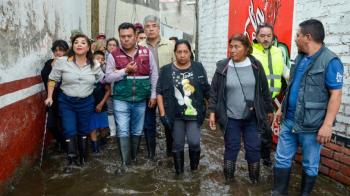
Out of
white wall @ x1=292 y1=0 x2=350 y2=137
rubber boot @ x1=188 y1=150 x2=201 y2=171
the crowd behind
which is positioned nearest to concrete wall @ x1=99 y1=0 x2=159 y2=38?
the crowd behind

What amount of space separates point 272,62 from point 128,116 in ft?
6.72

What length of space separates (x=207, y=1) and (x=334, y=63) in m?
6.56

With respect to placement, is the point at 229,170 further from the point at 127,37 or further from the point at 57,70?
the point at 57,70

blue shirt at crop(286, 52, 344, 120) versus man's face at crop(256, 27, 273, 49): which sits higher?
man's face at crop(256, 27, 273, 49)

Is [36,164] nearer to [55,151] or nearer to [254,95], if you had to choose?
[55,151]

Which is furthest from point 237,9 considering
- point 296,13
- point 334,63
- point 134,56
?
point 334,63

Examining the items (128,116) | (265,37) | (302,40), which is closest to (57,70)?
(128,116)

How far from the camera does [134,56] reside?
5082 mm

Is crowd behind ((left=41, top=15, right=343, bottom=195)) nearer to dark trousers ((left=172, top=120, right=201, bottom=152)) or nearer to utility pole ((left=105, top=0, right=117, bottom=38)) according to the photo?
dark trousers ((left=172, top=120, right=201, bottom=152))

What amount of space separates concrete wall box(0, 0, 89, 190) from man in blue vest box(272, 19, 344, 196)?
3.00 m

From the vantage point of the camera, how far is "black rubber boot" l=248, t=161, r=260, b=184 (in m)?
4.50

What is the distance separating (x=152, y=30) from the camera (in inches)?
223

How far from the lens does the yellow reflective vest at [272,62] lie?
4.97 m

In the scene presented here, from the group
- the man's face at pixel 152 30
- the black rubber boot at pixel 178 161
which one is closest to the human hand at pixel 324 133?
the black rubber boot at pixel 178 161
